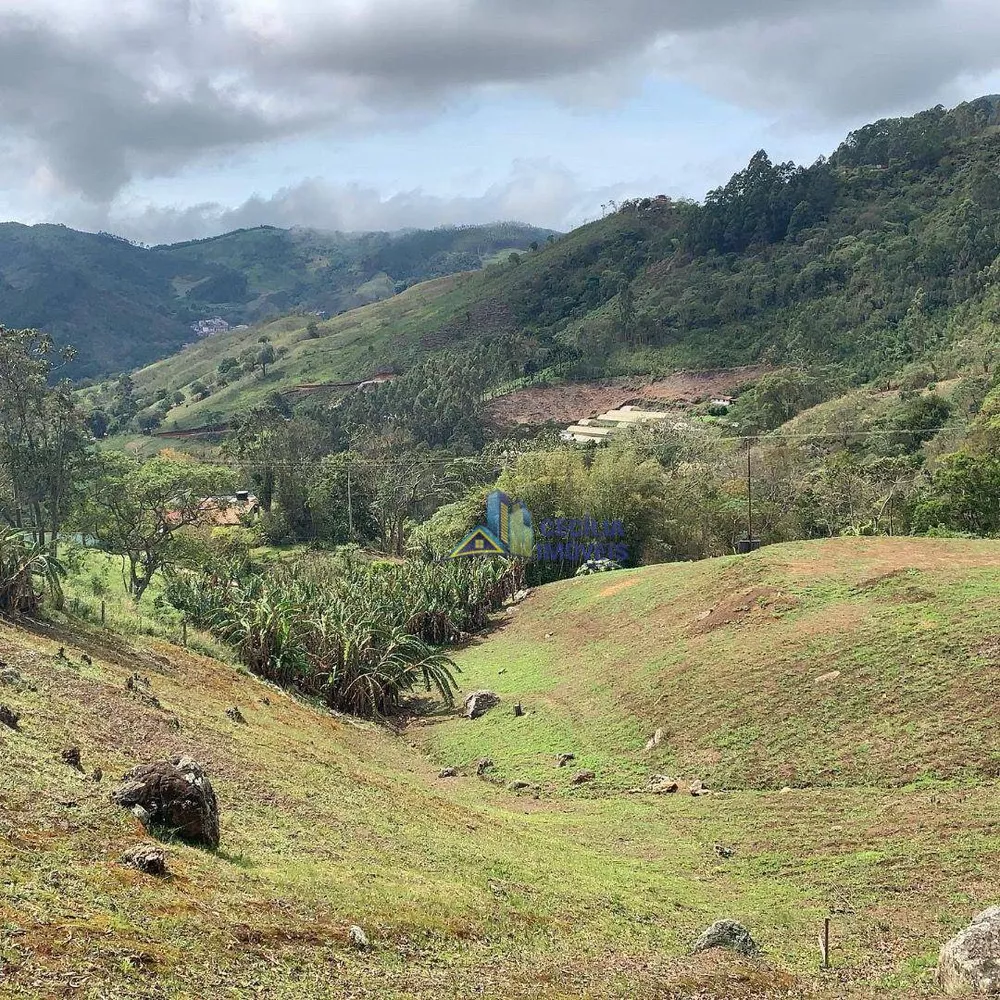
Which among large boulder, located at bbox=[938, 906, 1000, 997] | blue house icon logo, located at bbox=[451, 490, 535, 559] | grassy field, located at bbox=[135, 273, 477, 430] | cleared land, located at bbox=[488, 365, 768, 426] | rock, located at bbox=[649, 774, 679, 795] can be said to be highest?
grassy field, located at bbox=[135, 273, 477, 430]

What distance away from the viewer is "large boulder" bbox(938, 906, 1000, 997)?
8.52 meters

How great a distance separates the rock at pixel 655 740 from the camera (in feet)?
65.8

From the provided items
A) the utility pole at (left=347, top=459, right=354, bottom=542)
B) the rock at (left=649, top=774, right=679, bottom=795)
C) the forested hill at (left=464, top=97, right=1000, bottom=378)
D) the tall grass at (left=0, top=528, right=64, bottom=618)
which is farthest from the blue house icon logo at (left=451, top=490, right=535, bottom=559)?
the forested hill at (left=464, top=97, right=1000, bottom=378)

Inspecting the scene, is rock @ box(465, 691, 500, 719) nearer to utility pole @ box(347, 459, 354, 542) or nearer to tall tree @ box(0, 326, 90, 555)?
tall tree @ box(0, 326, 90, 555)

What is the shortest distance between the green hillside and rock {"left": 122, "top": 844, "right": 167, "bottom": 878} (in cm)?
7380

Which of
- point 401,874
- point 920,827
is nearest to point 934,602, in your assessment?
point 920,827

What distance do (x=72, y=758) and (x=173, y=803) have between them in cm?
192

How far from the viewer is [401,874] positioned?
1009cm

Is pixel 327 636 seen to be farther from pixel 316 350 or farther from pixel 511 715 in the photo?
pixel 316 350

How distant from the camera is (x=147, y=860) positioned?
25.6 feet

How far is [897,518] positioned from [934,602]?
21673 mm

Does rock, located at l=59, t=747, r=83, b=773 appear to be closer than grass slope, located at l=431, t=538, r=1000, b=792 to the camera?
Yes

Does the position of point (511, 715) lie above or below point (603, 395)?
below

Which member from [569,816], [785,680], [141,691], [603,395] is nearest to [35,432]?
[141,691]
